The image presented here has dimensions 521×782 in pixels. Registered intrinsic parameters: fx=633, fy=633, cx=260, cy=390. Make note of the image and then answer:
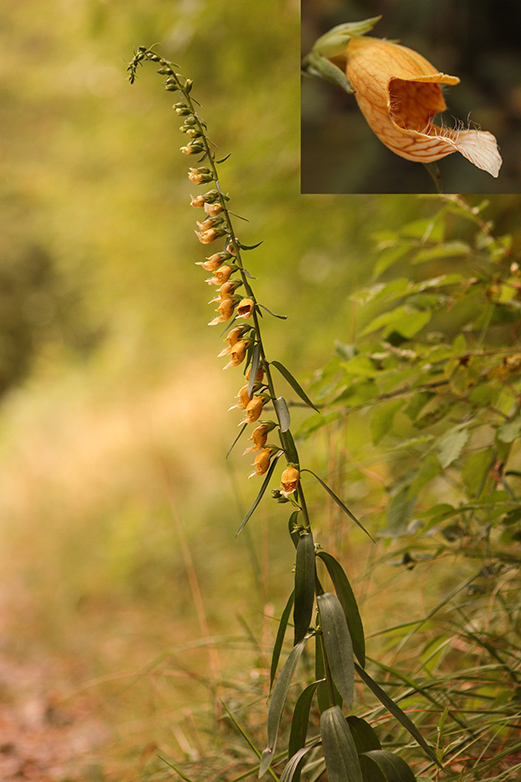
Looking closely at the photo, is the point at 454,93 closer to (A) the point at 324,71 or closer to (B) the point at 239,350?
(A) the point at 324,71

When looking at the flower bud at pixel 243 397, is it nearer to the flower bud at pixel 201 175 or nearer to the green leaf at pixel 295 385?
the green leaf at pixel 295 385

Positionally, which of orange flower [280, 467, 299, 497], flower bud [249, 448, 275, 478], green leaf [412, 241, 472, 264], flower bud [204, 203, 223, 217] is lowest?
orange flower [280, 467, 299, 497]

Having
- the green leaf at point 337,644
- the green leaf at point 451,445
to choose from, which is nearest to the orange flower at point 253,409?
the green leaf at point 337,644

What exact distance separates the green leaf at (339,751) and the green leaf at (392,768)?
0.9 inches

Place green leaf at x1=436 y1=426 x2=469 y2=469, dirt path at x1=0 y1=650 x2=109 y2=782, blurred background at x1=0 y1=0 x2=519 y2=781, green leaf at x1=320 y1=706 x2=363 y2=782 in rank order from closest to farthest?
green leaf at x1=320 y1=706 x2=363 y2=782
green leaf at x1=436 y1=426 x2=469 y2=469
dirt path at x1=0 y1=650 x2=109 y2=782
blurred background at x1=0 y1=0 x2=519 y2=781

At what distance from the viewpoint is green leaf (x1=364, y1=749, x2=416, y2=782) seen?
0.33 m

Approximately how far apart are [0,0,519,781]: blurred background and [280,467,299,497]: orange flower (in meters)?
0.32

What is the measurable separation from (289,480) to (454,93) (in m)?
0.48

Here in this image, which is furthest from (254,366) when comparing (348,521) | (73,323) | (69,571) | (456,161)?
(73,323)

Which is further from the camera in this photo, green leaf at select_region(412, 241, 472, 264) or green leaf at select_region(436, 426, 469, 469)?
green leaf at select_region(412, 241, 472, 264)

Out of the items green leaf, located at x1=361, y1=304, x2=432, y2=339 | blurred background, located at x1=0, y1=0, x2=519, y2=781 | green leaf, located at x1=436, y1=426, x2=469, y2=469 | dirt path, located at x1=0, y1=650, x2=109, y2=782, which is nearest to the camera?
green leaf, located at x1=436, y1=426, x2=469, y2=469

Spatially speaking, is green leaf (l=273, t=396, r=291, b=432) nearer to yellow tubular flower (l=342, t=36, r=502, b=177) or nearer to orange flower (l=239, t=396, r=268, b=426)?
orange flower (l=239, t=396, r=268, b=426)

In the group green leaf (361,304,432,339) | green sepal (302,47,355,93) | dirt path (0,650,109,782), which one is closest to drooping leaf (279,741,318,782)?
green leaf (361,304,432,339)

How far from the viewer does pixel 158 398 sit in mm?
3652
